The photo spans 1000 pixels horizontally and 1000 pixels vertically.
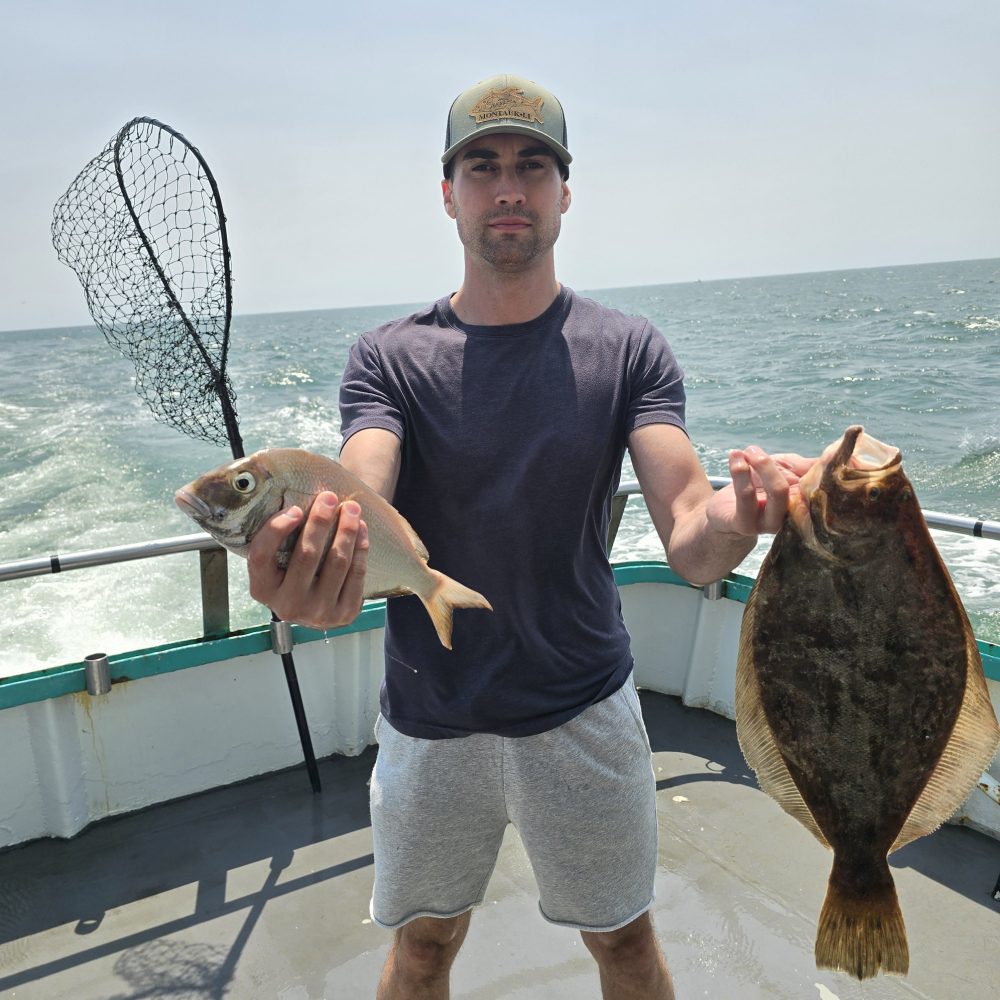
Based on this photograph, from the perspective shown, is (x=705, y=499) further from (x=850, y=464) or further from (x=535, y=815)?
(x=535, y=815)

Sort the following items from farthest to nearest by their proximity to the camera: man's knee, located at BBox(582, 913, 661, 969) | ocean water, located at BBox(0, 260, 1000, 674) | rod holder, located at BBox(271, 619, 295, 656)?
1. ocean water, located at BBox(0, 260, 1000, 674)
2. rod holder, located at BBox(271, 619, 295, 656)
3. man's knee, located at BBox(582, 913, 661, 969)

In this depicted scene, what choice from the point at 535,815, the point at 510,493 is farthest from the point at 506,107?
the point at 535,815

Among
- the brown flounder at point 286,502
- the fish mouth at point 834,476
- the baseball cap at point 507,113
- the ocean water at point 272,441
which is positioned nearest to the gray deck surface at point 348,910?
the brown flounder at point 286,502

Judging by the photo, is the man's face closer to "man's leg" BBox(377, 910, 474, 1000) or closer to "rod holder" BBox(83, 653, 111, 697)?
"man's leg" BBox(377, 910, 474, 1000)

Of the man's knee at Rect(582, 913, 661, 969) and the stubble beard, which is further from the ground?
the stubble beard

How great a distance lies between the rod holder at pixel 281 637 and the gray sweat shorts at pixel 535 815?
5.15 ft

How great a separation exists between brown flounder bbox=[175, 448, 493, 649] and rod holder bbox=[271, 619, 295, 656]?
6.63 feet

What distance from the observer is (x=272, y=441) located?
48.7ft

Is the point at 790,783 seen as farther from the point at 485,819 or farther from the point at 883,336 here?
the point at 883,336

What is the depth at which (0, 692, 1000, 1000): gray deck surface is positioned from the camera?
2791 millimetres

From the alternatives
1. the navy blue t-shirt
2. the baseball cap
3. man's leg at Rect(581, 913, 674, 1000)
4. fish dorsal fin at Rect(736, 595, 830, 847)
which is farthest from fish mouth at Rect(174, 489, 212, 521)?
man's leg at Rect(581, 913, 674, 1000)

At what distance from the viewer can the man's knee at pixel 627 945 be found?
2156mm

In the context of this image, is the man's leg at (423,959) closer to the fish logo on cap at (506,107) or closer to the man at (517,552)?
the man at (517,552)

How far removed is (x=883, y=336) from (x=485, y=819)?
Answer: 31.8 meters
